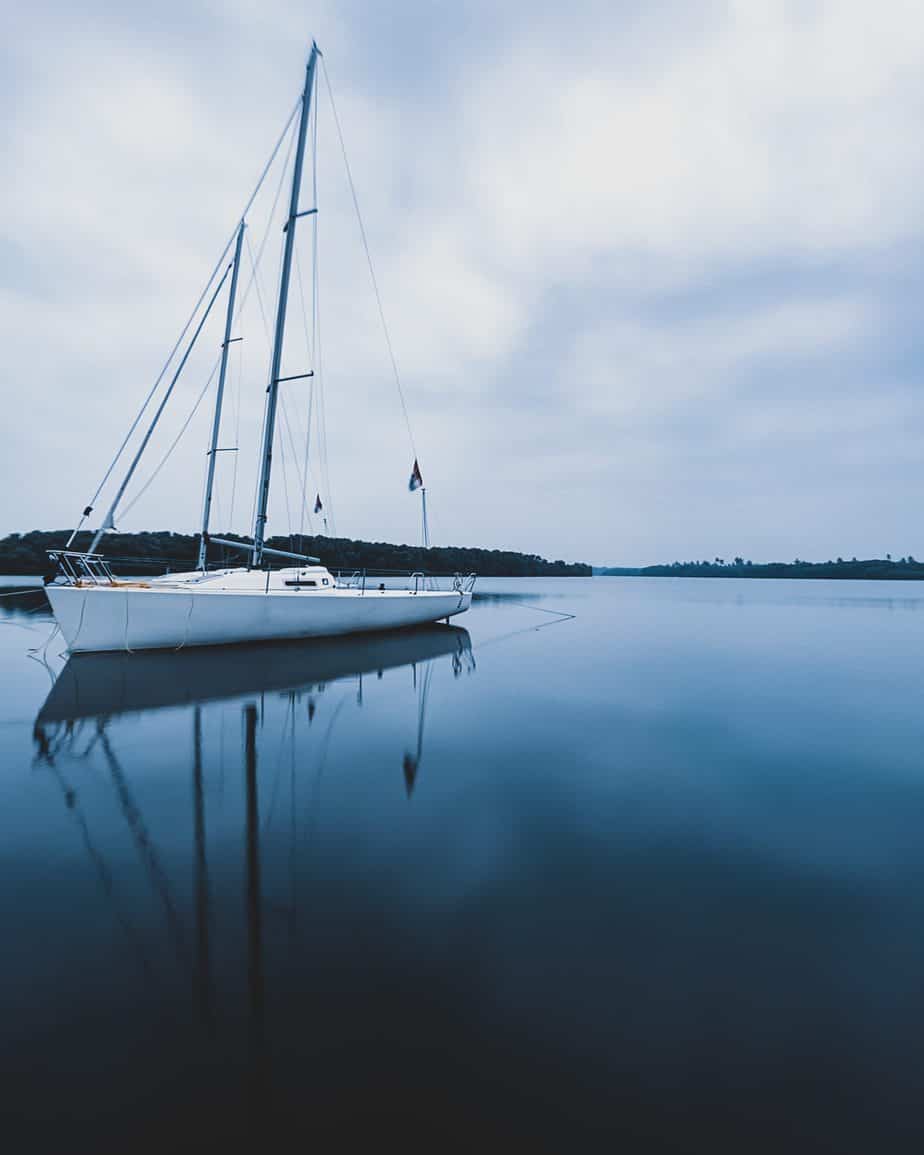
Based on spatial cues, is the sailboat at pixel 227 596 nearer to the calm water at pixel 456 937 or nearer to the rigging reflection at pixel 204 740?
the rigging reflection at pixel 204 740

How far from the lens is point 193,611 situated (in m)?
14.4

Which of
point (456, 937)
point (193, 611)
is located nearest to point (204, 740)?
point (456, 937)

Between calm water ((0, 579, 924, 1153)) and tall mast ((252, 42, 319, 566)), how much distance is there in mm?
8181

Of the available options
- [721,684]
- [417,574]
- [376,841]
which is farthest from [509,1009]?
[417,574]

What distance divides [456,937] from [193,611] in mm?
12859

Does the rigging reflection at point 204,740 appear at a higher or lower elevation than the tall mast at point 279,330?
lower

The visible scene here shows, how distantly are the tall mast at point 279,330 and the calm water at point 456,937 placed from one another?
Answer: 26.8 ft

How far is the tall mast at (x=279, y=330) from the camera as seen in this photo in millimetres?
16406

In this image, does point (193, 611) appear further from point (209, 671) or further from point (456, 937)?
point (456, 937)

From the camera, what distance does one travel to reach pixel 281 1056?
2717 mm

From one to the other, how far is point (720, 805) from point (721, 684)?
867cm

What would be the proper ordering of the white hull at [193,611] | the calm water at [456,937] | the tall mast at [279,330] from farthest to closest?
the tall mast at [279,330] → the white hull at [193,611] → the calm water at [456,937]

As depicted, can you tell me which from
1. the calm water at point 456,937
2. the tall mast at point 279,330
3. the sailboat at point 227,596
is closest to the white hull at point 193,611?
the sailboat at point 227,596

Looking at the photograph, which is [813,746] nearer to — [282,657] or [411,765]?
[411,765]
